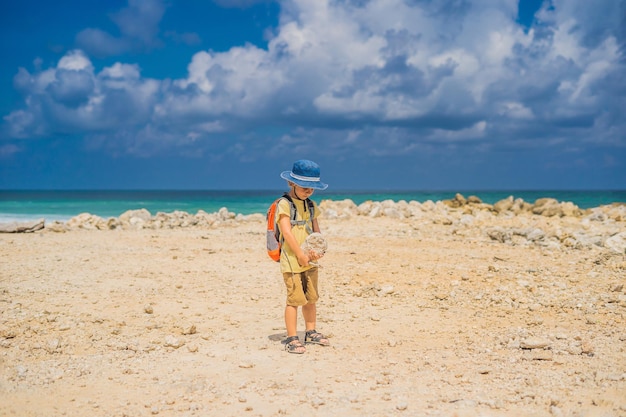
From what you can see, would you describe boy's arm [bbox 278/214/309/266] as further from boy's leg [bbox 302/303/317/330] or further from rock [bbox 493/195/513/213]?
rock [bbox 493/195/513/213]

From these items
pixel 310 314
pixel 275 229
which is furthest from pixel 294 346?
pixel 275 229

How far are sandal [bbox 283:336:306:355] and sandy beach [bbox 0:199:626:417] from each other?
2.4 inches

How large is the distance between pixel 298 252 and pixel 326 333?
1237 millimetres

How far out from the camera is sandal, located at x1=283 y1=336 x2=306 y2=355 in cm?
505

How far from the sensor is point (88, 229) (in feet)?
55.4

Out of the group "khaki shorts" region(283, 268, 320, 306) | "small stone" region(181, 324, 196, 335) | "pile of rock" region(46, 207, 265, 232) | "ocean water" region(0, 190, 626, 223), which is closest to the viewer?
"khaki shorts" region(283, 268, 320, 306)

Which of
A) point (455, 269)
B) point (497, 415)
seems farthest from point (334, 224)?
point (497, 415)

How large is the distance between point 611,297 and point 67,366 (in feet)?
21.4

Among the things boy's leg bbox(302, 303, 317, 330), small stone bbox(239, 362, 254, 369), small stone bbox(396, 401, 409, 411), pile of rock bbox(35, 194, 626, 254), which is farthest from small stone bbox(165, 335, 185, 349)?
pile of rock bbox(35, 194, 626, 254)

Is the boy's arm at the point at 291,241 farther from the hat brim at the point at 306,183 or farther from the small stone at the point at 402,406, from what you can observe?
the small stone at the point at 402,406

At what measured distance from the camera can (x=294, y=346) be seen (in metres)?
5.10

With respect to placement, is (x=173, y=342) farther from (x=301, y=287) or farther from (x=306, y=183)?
(x=306, y=183)

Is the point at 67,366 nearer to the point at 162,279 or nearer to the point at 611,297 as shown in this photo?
the point at 162,279

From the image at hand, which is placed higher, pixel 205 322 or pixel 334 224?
pixel 334 224
